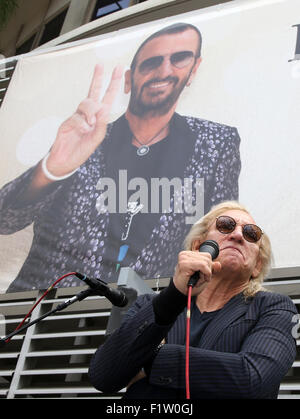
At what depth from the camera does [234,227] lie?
2.00 m

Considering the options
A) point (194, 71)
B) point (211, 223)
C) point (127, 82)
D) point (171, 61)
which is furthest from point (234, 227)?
point (127, 82)

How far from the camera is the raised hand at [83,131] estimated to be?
5.16 metres

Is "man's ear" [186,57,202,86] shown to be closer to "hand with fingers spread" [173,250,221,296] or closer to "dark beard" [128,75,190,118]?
"dark beard" [128,75,190,118]

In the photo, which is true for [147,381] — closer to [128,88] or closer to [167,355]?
[167,355]

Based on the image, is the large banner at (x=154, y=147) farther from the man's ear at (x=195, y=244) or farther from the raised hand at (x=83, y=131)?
the man's ear at (x=195, y=244)

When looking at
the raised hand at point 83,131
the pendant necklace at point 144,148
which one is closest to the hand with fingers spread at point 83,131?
the raised hand at point 83,131

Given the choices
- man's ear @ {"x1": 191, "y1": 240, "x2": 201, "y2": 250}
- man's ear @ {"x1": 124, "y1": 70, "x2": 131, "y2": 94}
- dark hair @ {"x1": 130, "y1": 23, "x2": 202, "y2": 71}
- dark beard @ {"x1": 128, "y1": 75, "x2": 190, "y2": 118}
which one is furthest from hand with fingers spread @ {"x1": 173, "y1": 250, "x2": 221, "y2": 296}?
dark hair @ {"x1": 130, "y1": 23, "x2": 202, "y2": 71}

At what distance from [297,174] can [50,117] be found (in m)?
3.01

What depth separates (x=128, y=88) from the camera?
5.47 meters

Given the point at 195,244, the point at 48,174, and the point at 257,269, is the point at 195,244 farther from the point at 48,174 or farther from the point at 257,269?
the point at 48,174

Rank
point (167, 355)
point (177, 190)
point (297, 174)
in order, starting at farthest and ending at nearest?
1. point (177, 190)
2. point (297, 174)
3. point (167, 355)

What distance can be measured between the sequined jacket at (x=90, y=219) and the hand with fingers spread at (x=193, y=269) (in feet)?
8.02

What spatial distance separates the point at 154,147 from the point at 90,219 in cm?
89

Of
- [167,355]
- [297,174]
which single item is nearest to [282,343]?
[167,355]
